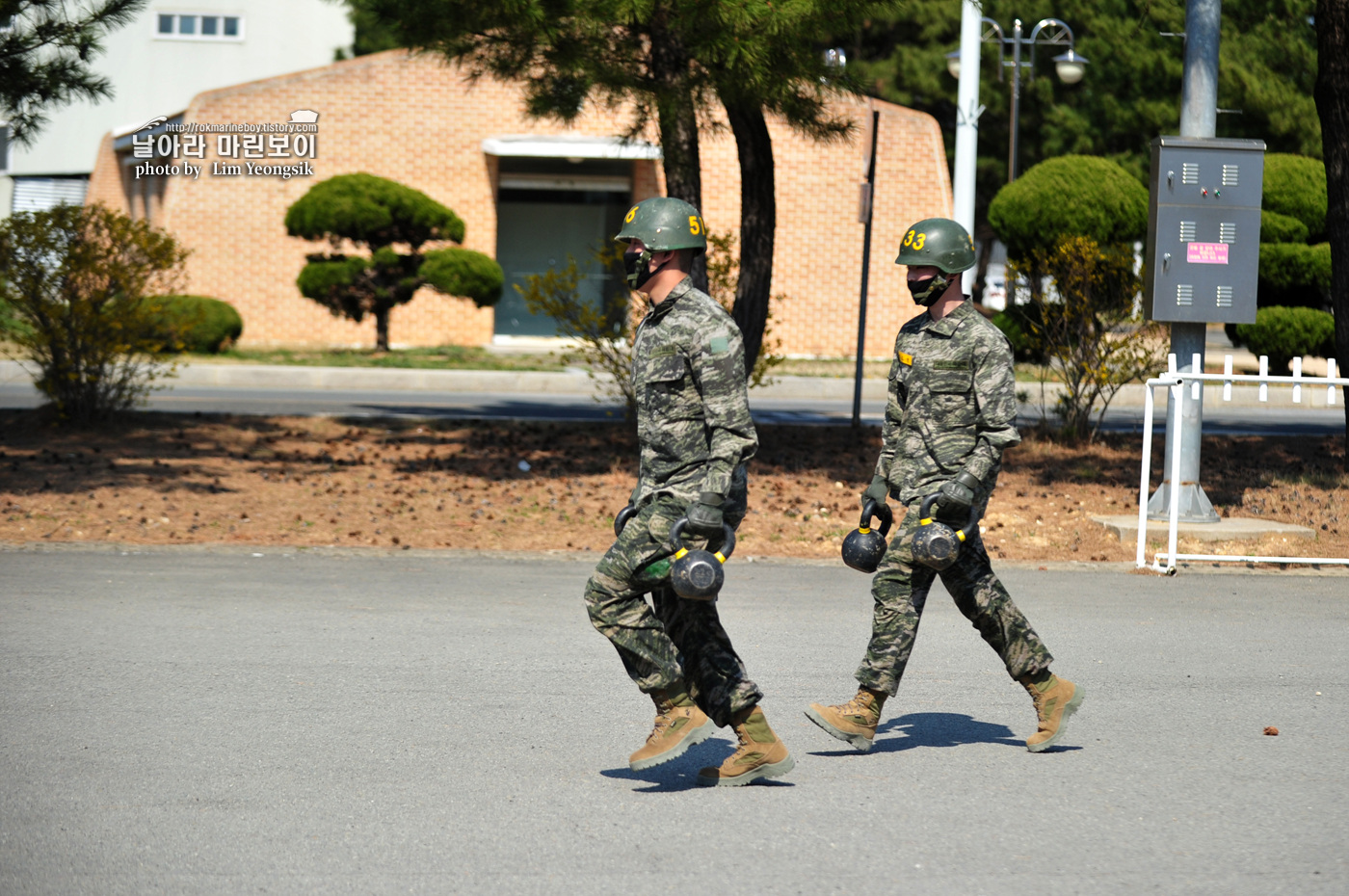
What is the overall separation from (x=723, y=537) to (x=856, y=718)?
3.36 feet

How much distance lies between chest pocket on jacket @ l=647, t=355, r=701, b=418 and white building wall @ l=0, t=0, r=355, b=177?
3688 cm

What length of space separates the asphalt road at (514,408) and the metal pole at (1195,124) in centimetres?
539

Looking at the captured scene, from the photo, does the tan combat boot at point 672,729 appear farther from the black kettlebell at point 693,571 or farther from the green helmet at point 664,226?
the green helmet at point 664,226

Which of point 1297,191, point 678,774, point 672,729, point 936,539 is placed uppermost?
point 1297,191

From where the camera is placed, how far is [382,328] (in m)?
25.1

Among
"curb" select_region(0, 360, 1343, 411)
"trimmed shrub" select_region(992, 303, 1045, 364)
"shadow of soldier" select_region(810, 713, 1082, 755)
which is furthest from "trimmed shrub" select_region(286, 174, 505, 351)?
"shadow of soldier" select_region(810, 713, 1082, 755)

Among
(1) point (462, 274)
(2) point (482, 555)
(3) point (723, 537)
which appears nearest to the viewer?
(3) point (723, 537)

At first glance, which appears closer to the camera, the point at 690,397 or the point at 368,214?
the point at 690,397

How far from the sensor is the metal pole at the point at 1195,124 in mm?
10023

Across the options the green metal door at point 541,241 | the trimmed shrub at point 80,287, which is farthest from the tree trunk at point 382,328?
the trimmed shrub at point 80,287

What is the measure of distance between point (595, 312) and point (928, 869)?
9792 mm

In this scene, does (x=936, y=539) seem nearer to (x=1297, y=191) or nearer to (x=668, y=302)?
(x=668, y=302)

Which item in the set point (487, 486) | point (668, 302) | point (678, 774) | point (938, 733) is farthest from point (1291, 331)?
point (668, 302)

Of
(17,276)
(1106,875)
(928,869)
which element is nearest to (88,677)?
(928,869)
